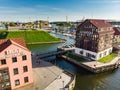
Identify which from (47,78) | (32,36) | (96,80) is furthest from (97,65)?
(32,36)

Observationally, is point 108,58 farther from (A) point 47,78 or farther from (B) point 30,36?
(B) point 30,36

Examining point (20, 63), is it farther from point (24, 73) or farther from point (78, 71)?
point (78, 71)

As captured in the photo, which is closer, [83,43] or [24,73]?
[24,73]

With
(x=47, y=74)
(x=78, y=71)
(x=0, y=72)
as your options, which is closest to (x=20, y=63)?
(x=0, y=72)

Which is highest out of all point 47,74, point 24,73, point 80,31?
point 80,31

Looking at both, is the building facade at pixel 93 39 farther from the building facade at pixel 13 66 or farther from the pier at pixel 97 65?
the building facade at pixel 13 66

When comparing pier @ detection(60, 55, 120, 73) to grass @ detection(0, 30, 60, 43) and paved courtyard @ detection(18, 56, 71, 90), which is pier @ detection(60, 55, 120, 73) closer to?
paved courtyard @ detection(18, 56, 71, 90)

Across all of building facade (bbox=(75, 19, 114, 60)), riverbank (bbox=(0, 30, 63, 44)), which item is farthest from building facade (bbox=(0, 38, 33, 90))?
riverbank (bbox=(0, 30, 63, 44))
